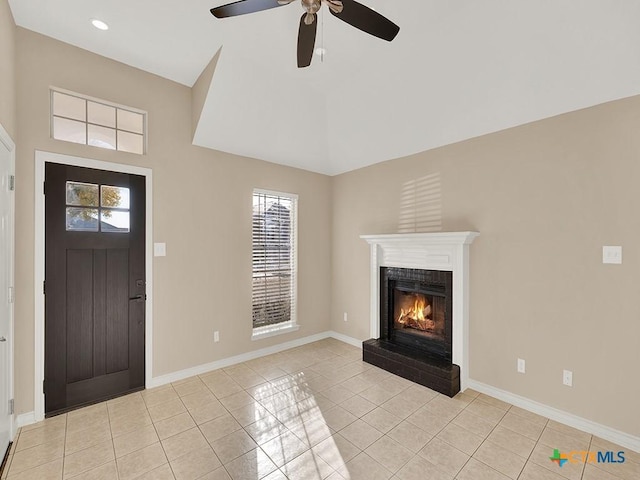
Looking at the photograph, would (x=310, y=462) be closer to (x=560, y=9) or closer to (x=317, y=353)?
(x=317, y=353)

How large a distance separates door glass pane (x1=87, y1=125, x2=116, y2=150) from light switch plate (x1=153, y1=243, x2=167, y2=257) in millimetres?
1074

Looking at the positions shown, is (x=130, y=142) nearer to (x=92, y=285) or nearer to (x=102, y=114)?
(x=102, y=114)

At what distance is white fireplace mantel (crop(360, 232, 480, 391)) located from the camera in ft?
10.5

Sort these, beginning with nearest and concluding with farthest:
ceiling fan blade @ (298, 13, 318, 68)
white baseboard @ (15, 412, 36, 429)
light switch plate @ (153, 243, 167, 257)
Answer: ceiling fan blade @ (298, 13, 318, 68) < white baseboard @ (15, 412, 36, 429) < light switch plate @ (153, 243, 167, 257)

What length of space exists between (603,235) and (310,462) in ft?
9.56

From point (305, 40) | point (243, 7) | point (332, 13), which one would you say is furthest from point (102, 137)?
point (332, 13)

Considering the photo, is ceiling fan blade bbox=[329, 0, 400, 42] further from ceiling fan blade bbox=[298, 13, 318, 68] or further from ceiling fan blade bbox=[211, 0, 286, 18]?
ceiling fan blade bbox=[211, 0, 286, 18]

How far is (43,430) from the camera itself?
2.50 meters

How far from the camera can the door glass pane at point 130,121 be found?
10.2 feet

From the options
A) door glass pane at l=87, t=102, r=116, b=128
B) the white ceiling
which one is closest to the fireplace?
the white ceiling

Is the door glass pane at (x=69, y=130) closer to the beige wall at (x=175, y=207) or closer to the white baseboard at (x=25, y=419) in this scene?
the beige wall at (x=175, y=207)

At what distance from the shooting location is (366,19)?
190 centimetres

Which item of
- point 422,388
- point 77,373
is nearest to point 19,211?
point 77,373

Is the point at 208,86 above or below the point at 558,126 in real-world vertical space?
above
